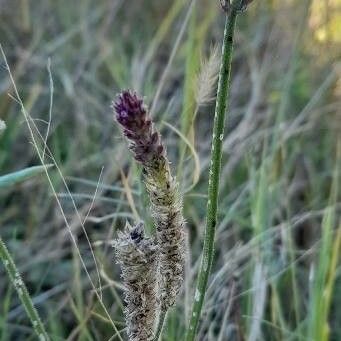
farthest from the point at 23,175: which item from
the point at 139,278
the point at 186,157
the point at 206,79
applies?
the point at 186,157

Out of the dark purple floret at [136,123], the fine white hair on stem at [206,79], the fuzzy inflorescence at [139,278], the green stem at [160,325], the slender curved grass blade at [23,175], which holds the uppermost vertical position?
the fine white hair on stem at [206,79]

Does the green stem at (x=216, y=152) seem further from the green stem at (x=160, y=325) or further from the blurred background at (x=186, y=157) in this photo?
the blurred background at (x=186, y=157)

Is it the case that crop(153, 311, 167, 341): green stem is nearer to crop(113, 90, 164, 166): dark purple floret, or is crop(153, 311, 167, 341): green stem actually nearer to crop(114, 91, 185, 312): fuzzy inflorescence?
crop(114, 91, 185, 312): fuzzy inflorescence

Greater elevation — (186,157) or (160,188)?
(186,157)

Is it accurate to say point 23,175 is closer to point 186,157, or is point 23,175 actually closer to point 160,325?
point 160,325

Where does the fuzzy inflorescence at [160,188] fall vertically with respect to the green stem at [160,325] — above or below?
above

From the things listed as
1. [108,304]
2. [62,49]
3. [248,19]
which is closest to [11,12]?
[62,49]

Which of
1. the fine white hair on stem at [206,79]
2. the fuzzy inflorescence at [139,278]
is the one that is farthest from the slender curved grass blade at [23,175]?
the fine white hair on stem at [206,79]

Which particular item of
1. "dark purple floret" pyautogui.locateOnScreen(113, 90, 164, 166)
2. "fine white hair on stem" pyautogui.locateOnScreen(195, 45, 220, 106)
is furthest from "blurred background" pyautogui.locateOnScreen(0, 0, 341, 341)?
"dark purple floret" pyautogui.locateOnScreen(113, 90, 164, 166)
